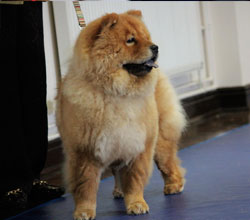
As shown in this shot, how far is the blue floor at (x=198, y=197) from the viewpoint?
2256mm

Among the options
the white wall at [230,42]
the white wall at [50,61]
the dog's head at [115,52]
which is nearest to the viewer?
the dog's head at [115,52]

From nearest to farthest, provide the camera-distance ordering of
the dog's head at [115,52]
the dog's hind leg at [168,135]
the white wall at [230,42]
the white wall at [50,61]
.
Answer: the dog's head at [115,52]
the dog's hind leg at [168,135]
the white wall at [50,61]
the white wall at [230,42]

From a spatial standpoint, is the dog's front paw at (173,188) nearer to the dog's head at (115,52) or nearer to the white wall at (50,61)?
the dog's head at (115,52)

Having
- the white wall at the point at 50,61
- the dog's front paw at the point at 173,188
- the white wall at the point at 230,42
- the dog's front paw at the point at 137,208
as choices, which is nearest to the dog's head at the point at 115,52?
the dog's front paw at the point at 137,208

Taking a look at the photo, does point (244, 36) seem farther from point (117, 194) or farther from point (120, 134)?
point (120, 134)

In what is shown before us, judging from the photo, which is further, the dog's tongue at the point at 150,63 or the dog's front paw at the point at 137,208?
the dog's front paw at the point at 137,208

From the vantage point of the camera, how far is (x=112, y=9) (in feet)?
12.8

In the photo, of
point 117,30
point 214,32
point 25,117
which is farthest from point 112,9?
point 214,32

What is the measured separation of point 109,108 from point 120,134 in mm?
113

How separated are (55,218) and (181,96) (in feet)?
9.96

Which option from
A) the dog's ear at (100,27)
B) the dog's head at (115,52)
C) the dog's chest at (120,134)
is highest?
the dog's ear at (100,27)

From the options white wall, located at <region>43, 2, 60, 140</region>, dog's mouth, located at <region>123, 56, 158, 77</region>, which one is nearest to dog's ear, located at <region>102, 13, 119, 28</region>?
dog's mouth, located at <region>123, 56, 158, 77</region>

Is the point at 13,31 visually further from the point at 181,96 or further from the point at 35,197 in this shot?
the point at 181,96

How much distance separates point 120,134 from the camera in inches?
87.2
